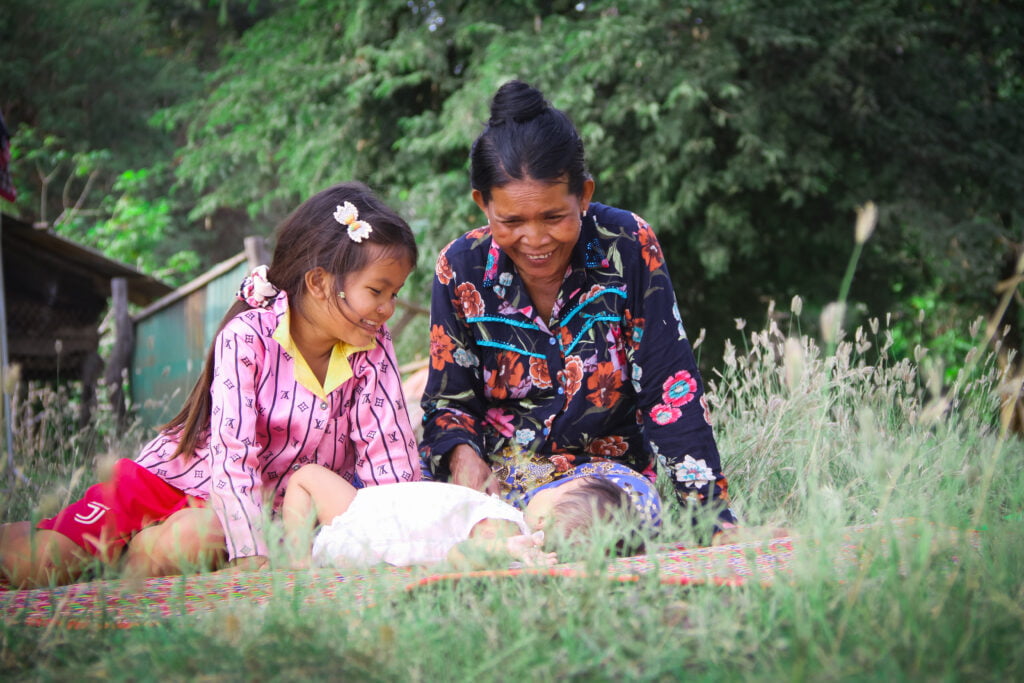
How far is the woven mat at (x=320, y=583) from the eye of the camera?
1.88 m

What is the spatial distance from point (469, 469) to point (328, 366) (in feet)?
2.00

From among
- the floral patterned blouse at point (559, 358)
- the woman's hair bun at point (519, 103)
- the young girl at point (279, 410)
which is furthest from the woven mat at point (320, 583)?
the woman's hair bun at point (519, 103)

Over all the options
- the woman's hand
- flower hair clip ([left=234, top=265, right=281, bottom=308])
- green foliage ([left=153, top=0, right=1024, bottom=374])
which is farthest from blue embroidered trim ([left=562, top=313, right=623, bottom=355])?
green foliage ([left=153, top=0, right=1024, bottom=374])

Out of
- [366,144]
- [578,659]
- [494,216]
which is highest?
[366,144]

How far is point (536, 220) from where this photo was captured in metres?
2.96

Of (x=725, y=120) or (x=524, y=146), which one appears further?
(x=725, y=120)

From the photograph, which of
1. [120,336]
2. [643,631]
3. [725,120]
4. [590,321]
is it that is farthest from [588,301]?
[120,336]

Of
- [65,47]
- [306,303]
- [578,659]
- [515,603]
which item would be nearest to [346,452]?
[306,303]

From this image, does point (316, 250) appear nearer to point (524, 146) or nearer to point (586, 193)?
point (524, 146)

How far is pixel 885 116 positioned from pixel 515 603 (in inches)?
336

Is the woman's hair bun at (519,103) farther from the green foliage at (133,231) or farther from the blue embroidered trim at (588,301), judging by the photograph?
the green foliage at (133,231)

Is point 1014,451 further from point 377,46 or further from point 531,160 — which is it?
point 377,46

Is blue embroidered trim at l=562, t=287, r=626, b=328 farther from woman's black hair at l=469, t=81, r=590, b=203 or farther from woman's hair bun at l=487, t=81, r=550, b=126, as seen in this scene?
woman's hair bun at l=487, t=81, r=550, b=126

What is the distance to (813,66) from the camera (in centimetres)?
847
